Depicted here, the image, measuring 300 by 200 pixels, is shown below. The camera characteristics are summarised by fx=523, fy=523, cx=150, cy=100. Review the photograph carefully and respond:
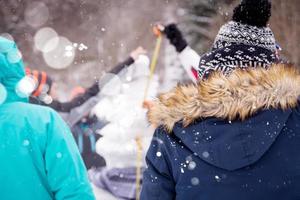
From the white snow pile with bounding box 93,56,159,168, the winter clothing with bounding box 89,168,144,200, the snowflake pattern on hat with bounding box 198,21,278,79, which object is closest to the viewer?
the snowflake pattern on hat with bounding box 198,21,278,79

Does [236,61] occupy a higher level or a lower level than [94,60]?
higher

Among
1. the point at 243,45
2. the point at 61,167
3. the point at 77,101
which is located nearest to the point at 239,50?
the point at 243,45

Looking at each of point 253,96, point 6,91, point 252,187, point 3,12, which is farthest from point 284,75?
point 3,12

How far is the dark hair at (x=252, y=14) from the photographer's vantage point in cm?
206

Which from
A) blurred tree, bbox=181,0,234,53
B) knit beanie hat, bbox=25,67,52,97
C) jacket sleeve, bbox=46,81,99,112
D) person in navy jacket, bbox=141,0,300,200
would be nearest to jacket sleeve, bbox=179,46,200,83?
jacket sleeve, bbox=46,81,99,112

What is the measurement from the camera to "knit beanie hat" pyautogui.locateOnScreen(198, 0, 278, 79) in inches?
75.0

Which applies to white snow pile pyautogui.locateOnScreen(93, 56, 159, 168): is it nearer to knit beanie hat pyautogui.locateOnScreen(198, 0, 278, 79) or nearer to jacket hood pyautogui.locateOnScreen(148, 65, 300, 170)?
knit beanie hat pyautogui.locateOnScreen(198, 0, 278, 79)

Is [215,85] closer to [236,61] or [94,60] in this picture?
[236,61]

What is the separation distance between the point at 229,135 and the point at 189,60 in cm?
253

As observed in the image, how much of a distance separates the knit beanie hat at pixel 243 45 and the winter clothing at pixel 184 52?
78.1 inches

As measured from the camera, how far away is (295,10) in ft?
39.5

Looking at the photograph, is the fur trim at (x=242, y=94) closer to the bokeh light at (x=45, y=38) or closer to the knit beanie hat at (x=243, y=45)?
the knit beanie hat at (x=243, y=45)

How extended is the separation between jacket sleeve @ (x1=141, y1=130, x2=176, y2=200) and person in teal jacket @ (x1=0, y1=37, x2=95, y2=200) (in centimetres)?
45

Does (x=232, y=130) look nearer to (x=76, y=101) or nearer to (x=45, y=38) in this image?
(x=76, y=101)
